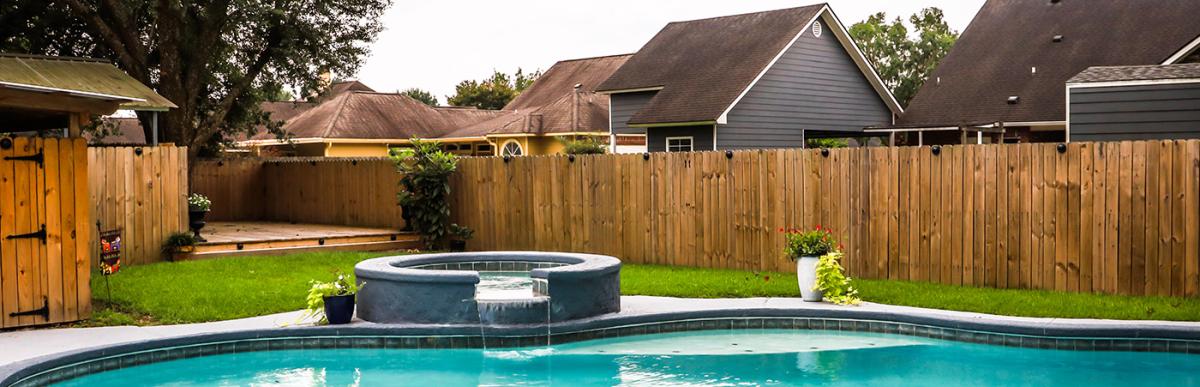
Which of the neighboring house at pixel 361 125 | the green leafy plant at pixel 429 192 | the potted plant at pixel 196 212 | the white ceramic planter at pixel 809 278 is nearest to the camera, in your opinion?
the white ceramic planter at pixel 809 278

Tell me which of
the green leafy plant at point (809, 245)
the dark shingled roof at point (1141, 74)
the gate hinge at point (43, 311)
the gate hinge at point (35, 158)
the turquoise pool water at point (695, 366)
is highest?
the dark shingled roof at point (1141, 74)

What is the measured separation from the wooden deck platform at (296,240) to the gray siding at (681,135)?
411 inches

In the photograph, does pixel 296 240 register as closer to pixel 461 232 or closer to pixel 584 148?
pixel 461 232

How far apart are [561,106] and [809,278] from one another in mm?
25428

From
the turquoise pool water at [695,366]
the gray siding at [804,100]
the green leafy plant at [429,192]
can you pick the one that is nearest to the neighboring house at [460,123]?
the gray siding at [804,100]

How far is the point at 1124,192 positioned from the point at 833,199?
3350 millimetres

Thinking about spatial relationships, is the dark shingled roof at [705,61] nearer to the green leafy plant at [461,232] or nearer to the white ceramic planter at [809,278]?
the green leafy plant at [461,232]

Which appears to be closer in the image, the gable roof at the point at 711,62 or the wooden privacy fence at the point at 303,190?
the wooden privacy fence at the point at 303,190

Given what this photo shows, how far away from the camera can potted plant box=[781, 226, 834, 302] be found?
1134 cm

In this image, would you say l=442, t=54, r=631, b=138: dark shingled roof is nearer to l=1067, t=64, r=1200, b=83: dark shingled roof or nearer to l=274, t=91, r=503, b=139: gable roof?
l=274, t=91, r=503, b=139: gable roof

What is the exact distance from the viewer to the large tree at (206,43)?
69.9 ft

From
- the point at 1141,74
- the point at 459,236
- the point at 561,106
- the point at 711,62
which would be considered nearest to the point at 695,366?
the point at 459,236

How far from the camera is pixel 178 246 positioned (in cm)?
1595

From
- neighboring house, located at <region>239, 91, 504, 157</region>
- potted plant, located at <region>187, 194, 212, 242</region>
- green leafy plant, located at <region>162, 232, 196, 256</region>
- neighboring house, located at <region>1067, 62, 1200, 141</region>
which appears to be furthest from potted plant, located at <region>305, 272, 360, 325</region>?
neighboring house, located at <region>239, 91, 504, 157</region>
